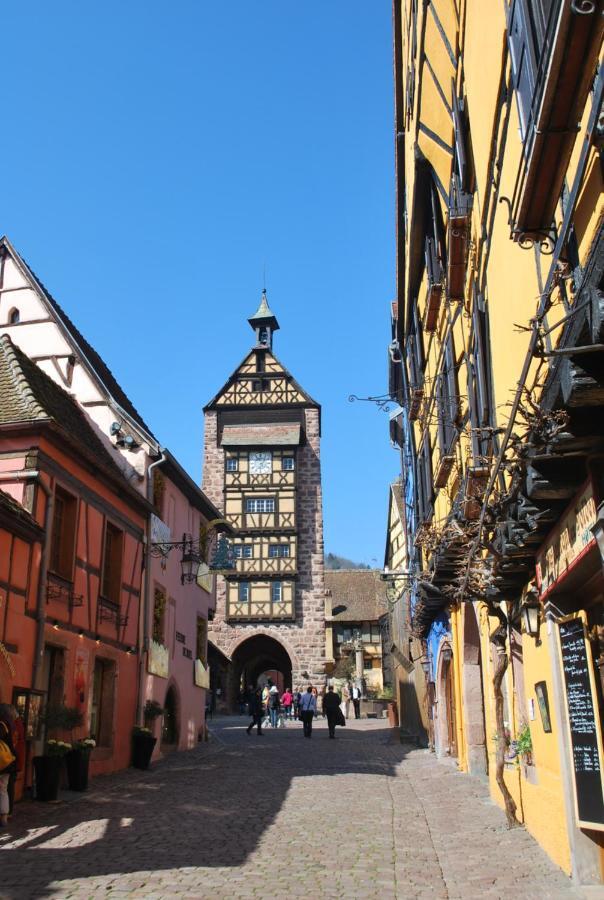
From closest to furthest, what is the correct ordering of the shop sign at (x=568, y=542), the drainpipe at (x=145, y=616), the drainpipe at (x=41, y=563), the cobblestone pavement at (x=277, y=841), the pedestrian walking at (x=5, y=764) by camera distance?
the shop sign at (x=568, y=542) → the cobblestone pavement at (x=277, y=841) → the pedestrian walking at (x=5, y=764) → the drainpipe at (x=41, y=563) → the drainpipe at (x=145, y=616)

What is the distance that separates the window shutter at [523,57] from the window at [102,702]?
→ 11549 mm

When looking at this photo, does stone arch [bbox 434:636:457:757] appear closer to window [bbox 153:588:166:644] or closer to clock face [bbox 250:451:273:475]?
window [bbox 153:588:166:644]

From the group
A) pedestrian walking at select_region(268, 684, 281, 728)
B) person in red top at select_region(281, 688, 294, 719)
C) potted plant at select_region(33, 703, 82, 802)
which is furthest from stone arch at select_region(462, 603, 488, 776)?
person in red top at select_region(281, 688, 294, 719)

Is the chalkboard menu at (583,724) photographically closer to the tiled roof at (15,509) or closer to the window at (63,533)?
the tiled roof at (15,509)

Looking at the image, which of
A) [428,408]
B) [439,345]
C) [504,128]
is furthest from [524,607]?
[428,408]

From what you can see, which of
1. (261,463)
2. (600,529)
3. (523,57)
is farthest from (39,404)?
(261,463)

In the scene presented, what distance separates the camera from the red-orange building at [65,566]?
11000 mm

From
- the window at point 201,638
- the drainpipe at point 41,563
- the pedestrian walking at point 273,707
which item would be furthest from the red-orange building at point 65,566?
the pedestrian walking at point 273,707

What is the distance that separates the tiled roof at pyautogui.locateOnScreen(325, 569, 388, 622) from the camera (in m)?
48.0

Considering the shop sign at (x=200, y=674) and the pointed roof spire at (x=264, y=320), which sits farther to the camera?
the pointed roof spire at (x=264, y=320)

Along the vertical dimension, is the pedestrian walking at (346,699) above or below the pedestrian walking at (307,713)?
above

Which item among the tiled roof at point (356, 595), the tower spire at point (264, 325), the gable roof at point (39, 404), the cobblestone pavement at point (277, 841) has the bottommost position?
the cobblestone pavement at point (277, 841)

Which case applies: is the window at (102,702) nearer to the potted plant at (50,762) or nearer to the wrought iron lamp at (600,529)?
the potted plant at (50,762)

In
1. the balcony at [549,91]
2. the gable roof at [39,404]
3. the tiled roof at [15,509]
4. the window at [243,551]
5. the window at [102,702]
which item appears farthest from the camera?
the window at [243,551]
